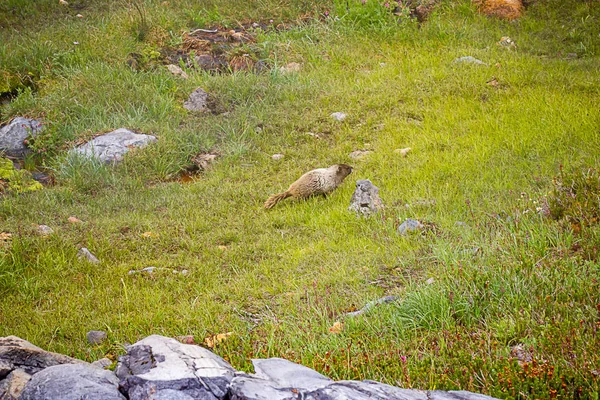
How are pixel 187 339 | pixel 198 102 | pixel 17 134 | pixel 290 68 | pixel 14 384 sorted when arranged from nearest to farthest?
pixel 14 384, pixel 187 339, pixel 17 134, pixel 198 102, pixel 290 68

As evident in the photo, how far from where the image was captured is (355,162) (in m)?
7.83

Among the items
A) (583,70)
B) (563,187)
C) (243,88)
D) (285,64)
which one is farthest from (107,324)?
(583,70)

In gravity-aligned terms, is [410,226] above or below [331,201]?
above

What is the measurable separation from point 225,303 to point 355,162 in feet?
11.3

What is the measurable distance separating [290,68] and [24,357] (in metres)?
8.21

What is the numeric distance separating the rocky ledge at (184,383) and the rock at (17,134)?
6.57 metres

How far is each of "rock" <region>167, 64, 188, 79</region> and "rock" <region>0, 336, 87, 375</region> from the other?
299 inches

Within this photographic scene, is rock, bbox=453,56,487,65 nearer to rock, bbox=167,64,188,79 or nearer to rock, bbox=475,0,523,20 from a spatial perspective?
rock, bbox=475,0,523,20

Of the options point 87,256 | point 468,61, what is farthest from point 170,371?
point 468,61

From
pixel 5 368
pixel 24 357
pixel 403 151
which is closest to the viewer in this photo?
pixel 5 368

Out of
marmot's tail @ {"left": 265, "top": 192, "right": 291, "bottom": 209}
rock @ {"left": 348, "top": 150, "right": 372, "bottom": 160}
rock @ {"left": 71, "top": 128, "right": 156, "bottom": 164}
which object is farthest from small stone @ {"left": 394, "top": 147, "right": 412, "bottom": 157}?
rock @ {"left": 71, "top": 128, "right": 156, "bottom": 164}

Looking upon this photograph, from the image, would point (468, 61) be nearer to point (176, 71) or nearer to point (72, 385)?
point (176, 71)

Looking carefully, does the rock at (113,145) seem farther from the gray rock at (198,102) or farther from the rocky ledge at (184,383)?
the rocky ledge at (184,383)

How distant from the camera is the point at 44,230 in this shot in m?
6.41
